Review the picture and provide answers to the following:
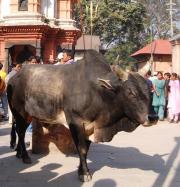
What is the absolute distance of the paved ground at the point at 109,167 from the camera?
19.8ft

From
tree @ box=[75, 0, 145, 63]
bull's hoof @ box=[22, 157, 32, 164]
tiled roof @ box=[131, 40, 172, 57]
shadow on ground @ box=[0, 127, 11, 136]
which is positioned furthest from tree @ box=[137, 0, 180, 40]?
bull's hoof @ box=[22, 157, 32, 164]

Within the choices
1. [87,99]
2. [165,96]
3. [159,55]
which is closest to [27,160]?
[87,99]

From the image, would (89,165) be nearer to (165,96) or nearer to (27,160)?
(27,160)

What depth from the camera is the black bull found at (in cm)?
581

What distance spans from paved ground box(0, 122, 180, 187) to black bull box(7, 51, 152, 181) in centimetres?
40

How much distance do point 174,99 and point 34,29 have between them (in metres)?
8.86

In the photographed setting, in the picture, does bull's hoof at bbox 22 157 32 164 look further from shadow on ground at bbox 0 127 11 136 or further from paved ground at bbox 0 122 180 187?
shadow on ground at bbox 0 127 11 136

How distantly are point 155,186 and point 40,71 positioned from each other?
251 cm

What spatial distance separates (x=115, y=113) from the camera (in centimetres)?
595

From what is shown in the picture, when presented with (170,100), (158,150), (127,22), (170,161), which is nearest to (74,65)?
(170,161)

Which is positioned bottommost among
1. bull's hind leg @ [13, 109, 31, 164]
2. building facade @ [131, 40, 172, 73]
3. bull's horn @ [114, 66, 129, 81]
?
building facade @ [131, 40, 172, 73]

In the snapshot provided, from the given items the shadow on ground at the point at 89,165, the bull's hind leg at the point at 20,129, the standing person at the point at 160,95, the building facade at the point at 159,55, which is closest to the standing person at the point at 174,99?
the standing person at the point at 160,95

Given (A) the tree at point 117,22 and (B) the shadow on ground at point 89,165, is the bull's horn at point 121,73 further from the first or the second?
(A) the tree at point 117,22

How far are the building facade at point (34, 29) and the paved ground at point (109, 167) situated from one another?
490 inches
